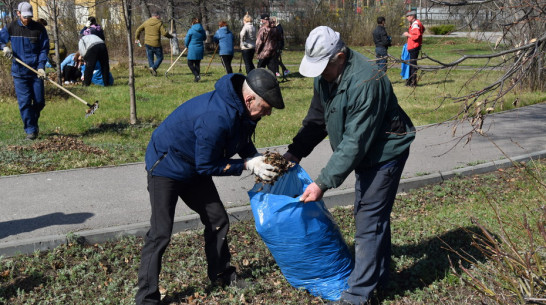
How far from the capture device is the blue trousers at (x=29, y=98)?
835cm

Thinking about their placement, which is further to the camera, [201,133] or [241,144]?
[241,144]

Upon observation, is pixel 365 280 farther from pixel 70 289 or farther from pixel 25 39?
pixel 25 39

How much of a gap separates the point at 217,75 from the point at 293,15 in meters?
14.3

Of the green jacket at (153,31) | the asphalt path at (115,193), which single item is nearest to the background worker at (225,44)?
the green jacket at (153,31)

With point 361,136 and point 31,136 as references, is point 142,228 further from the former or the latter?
point 31,136

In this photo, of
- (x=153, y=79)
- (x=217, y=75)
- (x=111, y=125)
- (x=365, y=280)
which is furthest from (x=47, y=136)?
(x=217, y=75)

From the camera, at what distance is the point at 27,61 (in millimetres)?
8406

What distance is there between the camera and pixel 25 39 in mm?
8391

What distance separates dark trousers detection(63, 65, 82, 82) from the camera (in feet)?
49.3

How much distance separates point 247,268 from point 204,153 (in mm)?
1522

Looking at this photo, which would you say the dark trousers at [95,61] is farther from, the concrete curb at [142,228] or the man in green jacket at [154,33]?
the concrete curb at [142,228]

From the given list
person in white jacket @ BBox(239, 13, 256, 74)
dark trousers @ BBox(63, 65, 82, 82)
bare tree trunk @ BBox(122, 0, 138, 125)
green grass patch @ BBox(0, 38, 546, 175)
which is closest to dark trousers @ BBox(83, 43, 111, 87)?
green grass patch @ BBox(0, 38, 546, 175)

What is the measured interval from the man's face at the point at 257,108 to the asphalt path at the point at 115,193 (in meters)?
1.08

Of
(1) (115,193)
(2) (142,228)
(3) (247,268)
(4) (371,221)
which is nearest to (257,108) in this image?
(4) (371,221)
